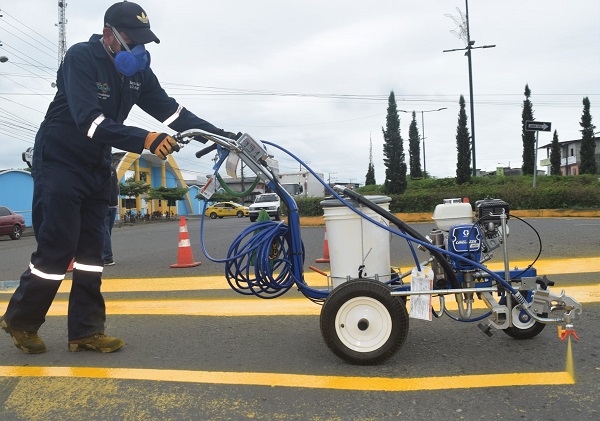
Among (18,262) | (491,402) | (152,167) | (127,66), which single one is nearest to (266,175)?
(127,66)

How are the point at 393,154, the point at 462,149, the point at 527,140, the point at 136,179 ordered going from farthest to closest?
the point at 136,179 → the point at 527,140 → the point at 462,149 → the point at 393,154

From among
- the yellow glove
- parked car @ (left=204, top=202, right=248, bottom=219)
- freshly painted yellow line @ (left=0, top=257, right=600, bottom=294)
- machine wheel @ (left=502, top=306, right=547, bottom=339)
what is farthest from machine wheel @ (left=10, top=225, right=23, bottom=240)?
parked car @ (left=204, top=202, right=248, bottom=219)

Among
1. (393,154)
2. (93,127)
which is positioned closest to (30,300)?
(93,127)

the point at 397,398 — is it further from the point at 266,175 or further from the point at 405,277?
the point at 266,175

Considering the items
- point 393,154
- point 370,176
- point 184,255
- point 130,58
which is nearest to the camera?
point 130,58

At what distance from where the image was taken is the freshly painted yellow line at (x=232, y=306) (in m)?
4.41

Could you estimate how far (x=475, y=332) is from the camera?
3547mm

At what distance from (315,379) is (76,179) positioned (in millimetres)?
1931

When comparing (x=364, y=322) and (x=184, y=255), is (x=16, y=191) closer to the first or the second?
(x=184, y=255)

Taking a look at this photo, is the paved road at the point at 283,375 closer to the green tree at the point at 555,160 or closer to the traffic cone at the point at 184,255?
the traffic cone at the point at 184,255

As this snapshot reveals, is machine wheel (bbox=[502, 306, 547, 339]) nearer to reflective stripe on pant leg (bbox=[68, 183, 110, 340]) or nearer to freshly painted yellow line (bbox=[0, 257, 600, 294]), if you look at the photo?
freshly painted yellow line (bbox=[0, 257, 600, 294])

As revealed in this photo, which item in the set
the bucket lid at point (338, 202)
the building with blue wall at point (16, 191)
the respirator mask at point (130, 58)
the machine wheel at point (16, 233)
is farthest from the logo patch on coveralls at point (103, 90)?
the building with blue wall at point (16, 191)

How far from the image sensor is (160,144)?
2941 mm

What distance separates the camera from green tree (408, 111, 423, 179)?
42653 millimetres
